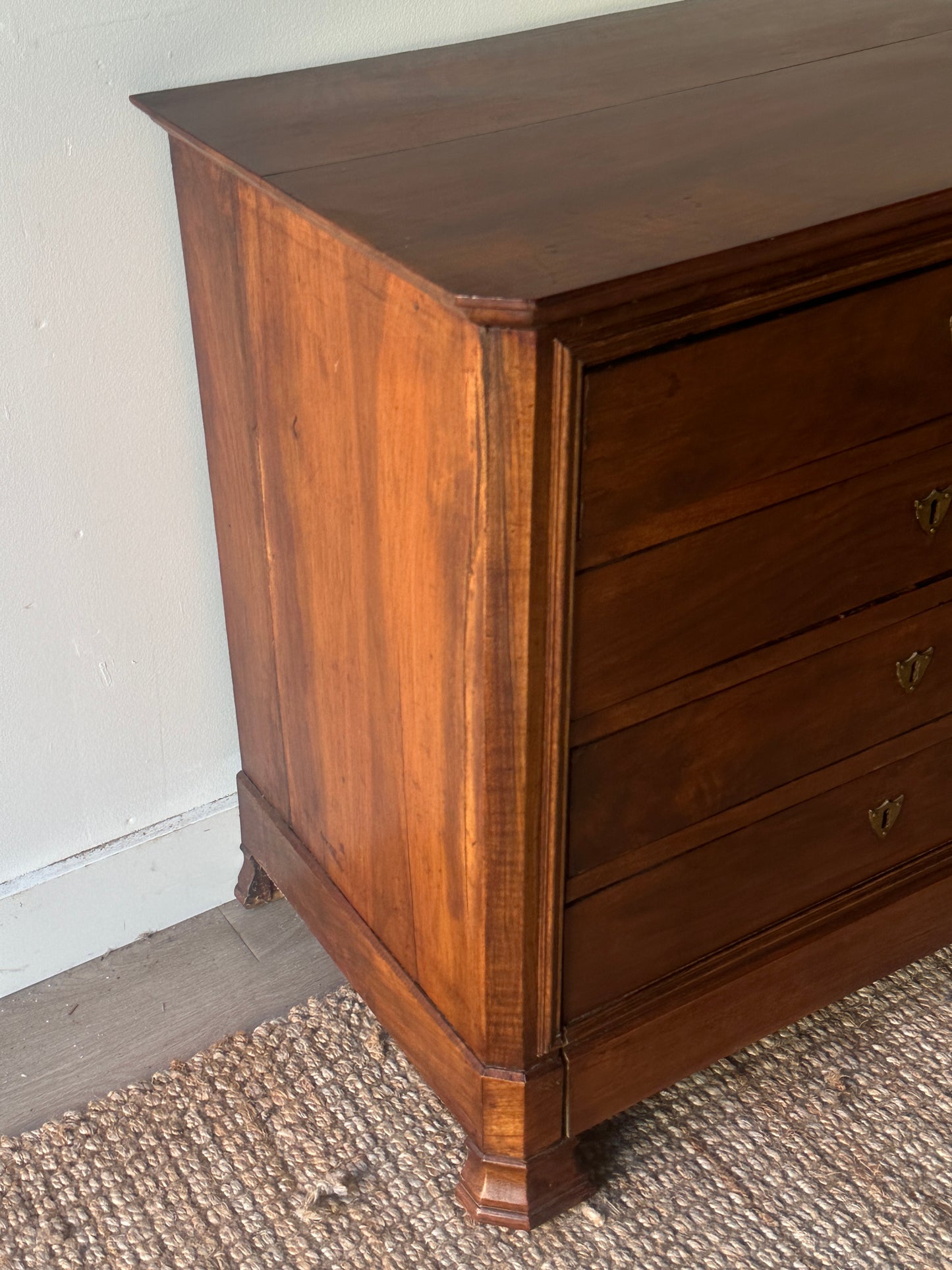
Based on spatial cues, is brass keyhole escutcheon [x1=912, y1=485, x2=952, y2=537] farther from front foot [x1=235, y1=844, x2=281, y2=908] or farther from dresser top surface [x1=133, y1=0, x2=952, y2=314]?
front foot [x1=235, y1=844, x2=281, y2=908]

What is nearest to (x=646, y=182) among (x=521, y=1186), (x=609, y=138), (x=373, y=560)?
(x=609, y=138)

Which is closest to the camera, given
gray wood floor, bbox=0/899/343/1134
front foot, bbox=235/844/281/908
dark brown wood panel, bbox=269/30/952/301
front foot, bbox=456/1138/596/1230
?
dark brown wood panel, bbox=269/30/952/301

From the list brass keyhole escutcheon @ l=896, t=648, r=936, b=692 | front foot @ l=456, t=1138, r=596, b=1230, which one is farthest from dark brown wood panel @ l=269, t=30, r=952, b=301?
front foot @ l=456, t=1138, r=596, b=1230

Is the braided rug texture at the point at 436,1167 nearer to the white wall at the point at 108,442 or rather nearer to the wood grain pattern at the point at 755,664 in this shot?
the white wall at the point at 108,442

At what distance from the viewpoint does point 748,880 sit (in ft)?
4.25

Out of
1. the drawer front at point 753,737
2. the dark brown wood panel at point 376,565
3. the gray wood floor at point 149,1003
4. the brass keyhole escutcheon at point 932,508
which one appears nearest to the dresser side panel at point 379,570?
the dark brown wood panel at point 376,565

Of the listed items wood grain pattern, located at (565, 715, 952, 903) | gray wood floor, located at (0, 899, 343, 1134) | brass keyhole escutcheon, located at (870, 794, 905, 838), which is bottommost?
gray wood floor, located at (0, 899, 343, 1134)

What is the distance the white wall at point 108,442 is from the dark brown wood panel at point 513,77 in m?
0.04

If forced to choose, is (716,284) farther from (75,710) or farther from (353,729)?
(75,710)

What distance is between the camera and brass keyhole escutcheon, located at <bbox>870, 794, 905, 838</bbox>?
4.47ft

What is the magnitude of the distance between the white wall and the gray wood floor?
0.11 ft

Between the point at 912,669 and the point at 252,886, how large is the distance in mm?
791

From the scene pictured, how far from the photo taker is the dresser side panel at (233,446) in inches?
48.5

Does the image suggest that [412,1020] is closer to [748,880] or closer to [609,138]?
[748,880]
